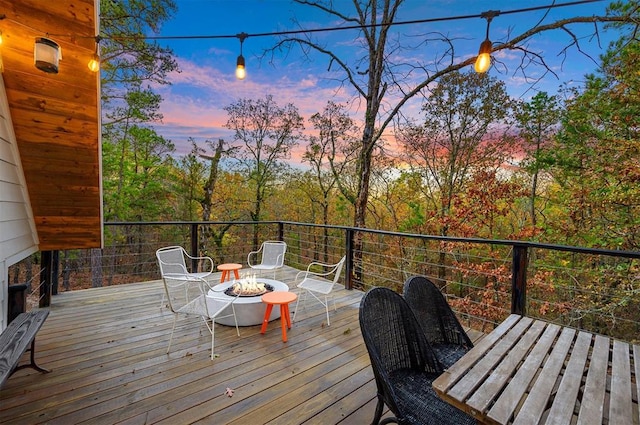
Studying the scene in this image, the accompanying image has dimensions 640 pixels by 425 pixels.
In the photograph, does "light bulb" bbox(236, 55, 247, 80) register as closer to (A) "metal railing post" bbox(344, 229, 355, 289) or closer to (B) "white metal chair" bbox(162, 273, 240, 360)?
(B) "white metal chair" bbox(162, 273, 240, 360)

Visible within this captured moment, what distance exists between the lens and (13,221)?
2.50 meters

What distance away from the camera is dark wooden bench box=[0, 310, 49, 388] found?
1503 millimetres

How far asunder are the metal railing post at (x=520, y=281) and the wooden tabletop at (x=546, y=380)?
1023 millimetres

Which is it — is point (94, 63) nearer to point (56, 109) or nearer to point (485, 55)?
point (56, 109)

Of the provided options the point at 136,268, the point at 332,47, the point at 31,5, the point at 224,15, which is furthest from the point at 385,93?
the point at 136,268

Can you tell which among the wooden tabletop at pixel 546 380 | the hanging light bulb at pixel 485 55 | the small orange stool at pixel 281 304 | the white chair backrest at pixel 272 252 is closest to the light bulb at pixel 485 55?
the hanging light bulb at pixel 485 55

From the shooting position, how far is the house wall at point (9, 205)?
2.20 m

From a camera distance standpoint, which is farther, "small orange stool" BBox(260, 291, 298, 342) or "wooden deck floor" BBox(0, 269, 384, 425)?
"small orange stool" BBox(260, 291, 298, 342)

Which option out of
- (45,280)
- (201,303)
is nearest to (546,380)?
(201,303)

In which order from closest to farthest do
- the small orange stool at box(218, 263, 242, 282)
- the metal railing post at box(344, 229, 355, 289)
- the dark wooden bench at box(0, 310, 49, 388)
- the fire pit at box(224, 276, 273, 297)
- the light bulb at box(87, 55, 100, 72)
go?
the dark wooden bench at box(0, 310, 49, 388) < the light bulb at box(87, 55, 100, 72) < the fire pit at box(224, 276, 273, 297) < the small orange stool at box(218, 263, 242, 282) < the metal railing post at box(344, 229, 355, 289)

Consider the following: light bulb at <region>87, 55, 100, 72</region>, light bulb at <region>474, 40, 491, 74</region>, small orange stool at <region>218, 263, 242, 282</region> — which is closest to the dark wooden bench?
small orange stool at <region>218, 263, 242, 282</region>

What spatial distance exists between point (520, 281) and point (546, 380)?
169cm

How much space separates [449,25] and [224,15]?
3.97 metres

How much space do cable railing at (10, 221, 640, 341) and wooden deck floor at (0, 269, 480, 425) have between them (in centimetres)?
95
